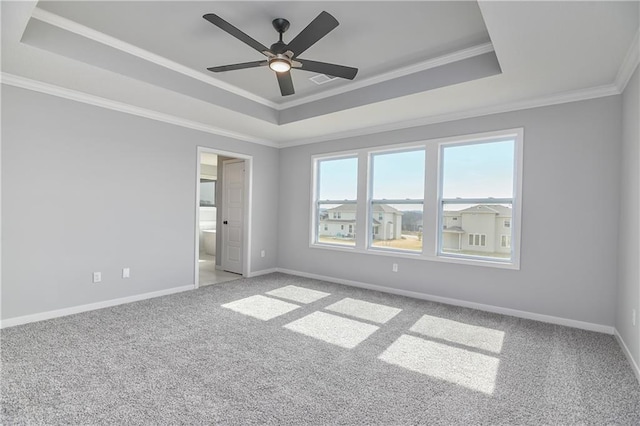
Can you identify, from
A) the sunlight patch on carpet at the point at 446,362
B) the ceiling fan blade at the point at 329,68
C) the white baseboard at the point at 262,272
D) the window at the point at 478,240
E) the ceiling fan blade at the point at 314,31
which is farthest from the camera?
→ the white baseboard at the point at 262,272

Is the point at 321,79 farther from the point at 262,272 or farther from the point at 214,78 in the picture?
the point at 262,272

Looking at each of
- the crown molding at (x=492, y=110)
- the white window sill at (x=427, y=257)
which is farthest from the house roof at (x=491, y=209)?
the crown molding at (x=492, y=110)

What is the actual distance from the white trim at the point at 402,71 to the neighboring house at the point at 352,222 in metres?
1.84

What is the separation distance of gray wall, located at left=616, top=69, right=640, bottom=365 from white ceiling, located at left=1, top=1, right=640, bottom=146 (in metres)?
0.33

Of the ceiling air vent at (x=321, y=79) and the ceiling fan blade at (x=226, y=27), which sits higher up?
the ceiling air vent at (x=321, y=79)

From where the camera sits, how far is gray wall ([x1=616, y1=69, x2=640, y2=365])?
98.3 inches

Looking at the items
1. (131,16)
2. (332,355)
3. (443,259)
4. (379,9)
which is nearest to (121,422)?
(332,355)

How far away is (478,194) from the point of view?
3992mm

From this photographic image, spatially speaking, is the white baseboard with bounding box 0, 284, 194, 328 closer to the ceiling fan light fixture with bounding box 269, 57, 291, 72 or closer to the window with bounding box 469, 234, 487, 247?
the ceiling fan light fixture with bounding box 269, 57, 291, 72

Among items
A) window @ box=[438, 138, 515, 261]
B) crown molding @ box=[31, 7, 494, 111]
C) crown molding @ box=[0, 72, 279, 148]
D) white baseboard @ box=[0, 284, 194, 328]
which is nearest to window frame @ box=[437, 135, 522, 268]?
window @ box=[438, 138, 515, 261]

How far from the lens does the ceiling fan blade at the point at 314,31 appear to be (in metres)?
2.10

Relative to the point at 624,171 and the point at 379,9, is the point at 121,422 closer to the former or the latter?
the point at 379,9

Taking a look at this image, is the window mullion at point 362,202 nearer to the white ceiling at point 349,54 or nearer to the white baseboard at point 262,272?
the white ceiling at point 349,54

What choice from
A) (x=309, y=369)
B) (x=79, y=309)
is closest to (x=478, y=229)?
(x=309, y=369)
